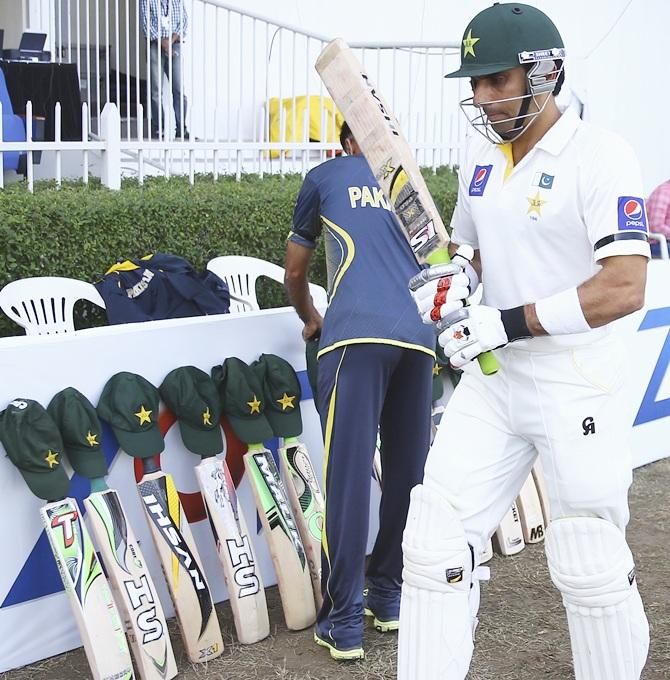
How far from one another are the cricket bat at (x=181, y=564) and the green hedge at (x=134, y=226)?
1243 mm

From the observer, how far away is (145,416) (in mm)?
3570

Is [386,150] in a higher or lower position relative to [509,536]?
higher

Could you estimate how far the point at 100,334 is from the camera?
11.8 ft

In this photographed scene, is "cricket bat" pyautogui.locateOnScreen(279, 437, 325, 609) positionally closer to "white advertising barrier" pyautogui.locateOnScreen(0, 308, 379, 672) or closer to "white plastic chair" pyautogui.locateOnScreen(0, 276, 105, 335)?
"white advertising barrier" pyautogui.locateOnScreen(0, 308, 379, 672)

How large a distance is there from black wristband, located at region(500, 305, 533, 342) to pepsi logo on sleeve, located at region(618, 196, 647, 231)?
308mm

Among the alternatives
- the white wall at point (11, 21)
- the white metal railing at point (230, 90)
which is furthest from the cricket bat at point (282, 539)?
the white wall at point (11, 21)

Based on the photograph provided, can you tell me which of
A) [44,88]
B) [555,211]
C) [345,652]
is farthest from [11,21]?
[555,211]

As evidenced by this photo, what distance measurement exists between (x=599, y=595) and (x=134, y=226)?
2954mm

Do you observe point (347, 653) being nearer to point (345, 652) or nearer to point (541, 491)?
point (345, 652)

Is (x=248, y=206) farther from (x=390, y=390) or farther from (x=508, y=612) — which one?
(x=508, y=612)

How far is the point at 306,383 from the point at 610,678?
68.0 inches

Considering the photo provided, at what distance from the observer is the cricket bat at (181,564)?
3535 millimetres

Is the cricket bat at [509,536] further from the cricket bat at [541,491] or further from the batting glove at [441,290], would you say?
the batting glove at [441,290]

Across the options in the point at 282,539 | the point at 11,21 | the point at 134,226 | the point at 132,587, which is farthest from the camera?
the point at 11,21
